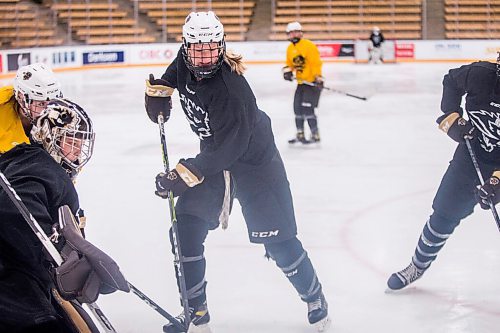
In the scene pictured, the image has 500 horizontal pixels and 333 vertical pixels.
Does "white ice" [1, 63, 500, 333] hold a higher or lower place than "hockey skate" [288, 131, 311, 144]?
lower

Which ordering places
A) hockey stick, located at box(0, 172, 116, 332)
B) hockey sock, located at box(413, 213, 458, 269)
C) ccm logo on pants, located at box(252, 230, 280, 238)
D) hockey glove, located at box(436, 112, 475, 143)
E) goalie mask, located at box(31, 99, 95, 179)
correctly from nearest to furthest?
hockey stick, located at box(0, 172, 116, 332) < goalie mask, located at box(31, 99, 95, 179) < ccm logo on pants, located at box(252, 230, 280, 238) < hockey glove, located at box(436, 112, 475, 143) < hockey sock, located at box(413, 213, 458, 269)

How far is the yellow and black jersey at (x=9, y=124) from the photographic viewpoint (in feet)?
8.94

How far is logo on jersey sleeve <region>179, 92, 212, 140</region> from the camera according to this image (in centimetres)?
274

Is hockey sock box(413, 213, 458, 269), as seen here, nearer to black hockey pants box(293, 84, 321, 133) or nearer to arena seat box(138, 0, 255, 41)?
black hockey pants box(293, 84, 321, 133)

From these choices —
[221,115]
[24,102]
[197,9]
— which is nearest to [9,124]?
[24,102]

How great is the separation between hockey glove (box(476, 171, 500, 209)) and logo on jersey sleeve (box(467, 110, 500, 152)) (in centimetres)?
17

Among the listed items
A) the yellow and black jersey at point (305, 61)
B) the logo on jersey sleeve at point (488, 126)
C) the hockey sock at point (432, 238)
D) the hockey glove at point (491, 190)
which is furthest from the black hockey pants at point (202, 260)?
the yellow and black jersey at point (305, 61)

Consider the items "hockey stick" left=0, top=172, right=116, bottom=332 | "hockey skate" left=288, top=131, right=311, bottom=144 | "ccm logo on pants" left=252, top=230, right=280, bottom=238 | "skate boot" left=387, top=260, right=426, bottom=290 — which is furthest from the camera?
"hockey skate" left=288, top=131, right=311, bottom=144

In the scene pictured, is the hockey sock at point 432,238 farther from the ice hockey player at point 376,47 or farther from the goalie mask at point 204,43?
the ice hockey player at point 376,47

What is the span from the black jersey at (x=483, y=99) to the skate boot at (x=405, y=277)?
0.58 meters

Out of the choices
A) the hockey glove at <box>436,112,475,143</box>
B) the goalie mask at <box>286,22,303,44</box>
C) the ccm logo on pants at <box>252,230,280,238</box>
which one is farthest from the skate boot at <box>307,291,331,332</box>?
the goalie mask at <box>286,22,303,44</box>

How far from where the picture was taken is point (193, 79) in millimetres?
2740

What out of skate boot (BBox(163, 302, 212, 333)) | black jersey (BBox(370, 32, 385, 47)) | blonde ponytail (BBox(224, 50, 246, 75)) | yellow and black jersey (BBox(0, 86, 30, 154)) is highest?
blonde ponytail (BBox(224, 50, 246, 75))

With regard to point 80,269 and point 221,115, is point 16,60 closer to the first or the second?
point 221,115
